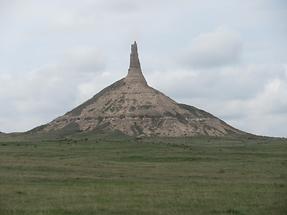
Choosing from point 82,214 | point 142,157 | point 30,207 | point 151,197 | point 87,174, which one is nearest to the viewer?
point 82,214

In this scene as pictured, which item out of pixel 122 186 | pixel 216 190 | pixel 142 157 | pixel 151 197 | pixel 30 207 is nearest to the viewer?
pixel 30 207

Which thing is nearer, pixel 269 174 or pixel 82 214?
pixel 82 214

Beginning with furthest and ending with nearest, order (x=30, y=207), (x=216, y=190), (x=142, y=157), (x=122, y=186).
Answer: (x=142, y=157) → (x=122, y=186) → (x=216, y=190) → (x=30, y=207)

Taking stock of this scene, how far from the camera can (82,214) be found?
73.4ft

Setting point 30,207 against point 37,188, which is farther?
point 37,188

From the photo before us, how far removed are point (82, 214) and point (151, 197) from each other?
5543 mm

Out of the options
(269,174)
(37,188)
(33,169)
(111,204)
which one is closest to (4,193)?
(37,188)

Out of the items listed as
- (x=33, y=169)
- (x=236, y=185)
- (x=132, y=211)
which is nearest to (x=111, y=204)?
(x=132, y=211)

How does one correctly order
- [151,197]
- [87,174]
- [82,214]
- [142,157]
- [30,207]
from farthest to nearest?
[142,157]
[87,174]
[151,197]
[30,207]
[82,214]

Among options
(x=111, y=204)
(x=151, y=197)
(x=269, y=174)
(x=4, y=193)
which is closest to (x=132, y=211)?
(x=111, y=204)

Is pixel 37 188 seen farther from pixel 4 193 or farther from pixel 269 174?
pixel 269 174

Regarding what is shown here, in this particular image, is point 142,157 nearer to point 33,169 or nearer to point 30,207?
point 33,169

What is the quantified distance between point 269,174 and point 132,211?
22999mm

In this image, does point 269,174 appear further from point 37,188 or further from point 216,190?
point 37,188
